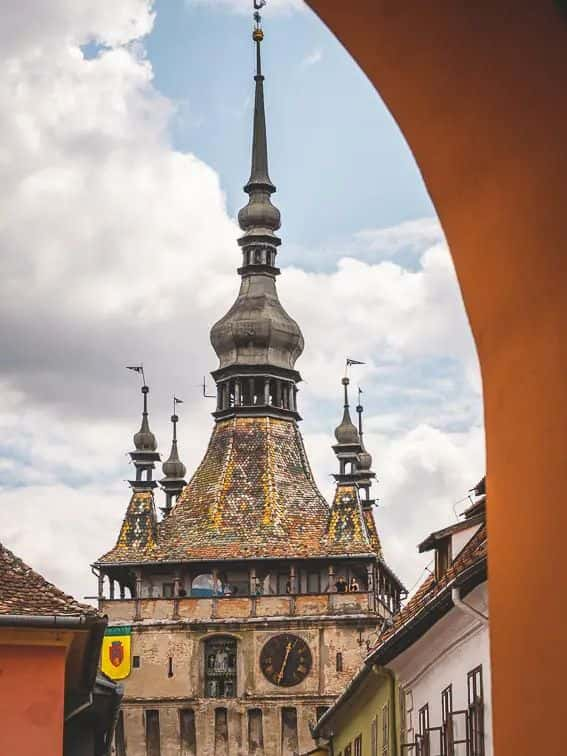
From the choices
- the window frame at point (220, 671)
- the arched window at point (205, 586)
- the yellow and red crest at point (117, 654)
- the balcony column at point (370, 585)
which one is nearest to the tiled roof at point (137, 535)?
the arched window at point (205, 586)

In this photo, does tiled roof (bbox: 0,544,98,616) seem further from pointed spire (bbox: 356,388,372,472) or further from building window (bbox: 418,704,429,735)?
pointed spire (bbox: 356,388,372,472)

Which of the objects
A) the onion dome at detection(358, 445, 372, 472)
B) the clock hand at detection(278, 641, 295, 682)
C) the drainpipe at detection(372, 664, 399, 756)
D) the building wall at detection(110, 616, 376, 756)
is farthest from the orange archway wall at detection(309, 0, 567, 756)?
the onion dome at detection(358, 445, 372, 472)

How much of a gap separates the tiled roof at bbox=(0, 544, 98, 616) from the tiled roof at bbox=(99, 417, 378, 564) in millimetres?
57845

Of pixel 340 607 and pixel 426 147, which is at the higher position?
pixel 340 607

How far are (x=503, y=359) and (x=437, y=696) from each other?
54.2 ft

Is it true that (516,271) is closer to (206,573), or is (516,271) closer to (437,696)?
(437,696)

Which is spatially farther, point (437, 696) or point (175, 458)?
point (175, 458)

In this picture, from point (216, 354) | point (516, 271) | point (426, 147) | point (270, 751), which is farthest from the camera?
point (216, 354)

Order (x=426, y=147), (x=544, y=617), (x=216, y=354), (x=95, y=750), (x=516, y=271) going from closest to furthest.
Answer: (x=544, y=617) → (x=516, y=271) → (x=426, y=147) → (x=95, y=750) → (x=216, y=354)

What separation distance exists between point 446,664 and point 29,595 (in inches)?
243

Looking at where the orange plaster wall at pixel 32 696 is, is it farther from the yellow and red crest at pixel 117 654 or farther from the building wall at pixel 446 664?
the yellow and red crest at pixel 117 654

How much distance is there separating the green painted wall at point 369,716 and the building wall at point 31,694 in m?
10.0

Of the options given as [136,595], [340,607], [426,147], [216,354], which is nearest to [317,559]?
[340,607]

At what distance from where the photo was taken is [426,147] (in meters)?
5.70
